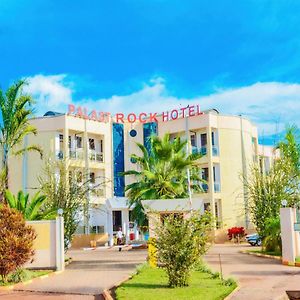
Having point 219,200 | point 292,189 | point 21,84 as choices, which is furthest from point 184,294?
point 219,200

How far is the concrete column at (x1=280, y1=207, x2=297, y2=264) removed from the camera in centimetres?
2103

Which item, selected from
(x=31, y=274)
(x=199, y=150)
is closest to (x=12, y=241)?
(x=31, y=274)

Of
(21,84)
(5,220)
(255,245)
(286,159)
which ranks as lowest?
(255,245)

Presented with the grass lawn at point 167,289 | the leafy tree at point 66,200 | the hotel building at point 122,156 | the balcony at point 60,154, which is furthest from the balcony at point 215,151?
the grass lawn at point 167,289

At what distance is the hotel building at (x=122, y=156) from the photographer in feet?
138

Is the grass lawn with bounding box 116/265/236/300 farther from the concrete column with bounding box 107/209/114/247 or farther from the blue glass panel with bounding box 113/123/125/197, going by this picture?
the blue glass panel with bounding box 113/123/125/197

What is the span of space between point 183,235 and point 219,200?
29028 mm

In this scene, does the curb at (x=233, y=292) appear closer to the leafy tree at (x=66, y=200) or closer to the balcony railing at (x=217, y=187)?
the leafy tree at (x=66, y=200)

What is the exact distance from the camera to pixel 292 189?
30094 mm

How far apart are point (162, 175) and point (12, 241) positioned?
18.0 m

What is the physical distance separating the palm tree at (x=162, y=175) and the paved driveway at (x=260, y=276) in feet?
30.2

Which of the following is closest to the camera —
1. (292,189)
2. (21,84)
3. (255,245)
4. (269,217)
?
(21,84)

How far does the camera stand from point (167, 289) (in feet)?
46.6

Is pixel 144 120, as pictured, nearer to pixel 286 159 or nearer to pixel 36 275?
pixel 286 159
